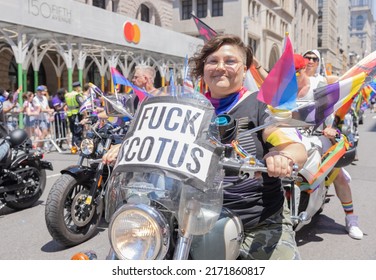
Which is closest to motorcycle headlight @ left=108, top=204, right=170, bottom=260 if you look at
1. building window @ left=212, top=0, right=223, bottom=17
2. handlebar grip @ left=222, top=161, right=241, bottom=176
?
handlebar grip @ left=222, top=161, right=241, bottom=176

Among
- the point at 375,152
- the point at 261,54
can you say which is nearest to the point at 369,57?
the point at 375,152

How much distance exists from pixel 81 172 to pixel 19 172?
5.24 feet

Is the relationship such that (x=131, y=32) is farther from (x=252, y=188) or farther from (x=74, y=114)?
(x=252, y=188)

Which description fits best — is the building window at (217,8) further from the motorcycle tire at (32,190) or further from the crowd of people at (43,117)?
the motorcycle tire at (32,190)

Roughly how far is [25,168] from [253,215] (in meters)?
4.18

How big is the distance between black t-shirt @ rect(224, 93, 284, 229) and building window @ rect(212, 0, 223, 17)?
139 ft

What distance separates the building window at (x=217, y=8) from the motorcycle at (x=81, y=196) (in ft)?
A: 132

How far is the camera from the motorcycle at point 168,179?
1.56 metres

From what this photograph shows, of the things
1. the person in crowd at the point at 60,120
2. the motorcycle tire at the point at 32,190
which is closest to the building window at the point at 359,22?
the person in crowd at the point at 60,120

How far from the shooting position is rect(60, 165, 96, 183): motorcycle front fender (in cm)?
423

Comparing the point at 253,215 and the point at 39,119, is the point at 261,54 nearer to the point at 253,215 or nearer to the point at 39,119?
the point at 39,119

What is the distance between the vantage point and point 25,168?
18.2ft

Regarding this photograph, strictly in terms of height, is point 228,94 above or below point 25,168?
above

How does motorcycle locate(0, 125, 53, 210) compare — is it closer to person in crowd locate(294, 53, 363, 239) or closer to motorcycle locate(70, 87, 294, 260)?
person in crowd locate(294, 53, 363, 239)
